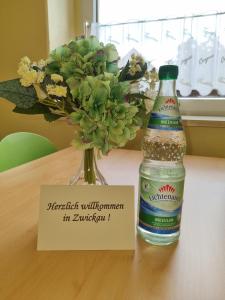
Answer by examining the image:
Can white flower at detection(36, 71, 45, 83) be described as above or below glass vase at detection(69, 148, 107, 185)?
above

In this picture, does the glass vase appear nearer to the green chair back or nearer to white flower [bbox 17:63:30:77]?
white flower [bbox 17:63:30:77]

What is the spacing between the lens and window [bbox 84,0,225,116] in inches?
53.2

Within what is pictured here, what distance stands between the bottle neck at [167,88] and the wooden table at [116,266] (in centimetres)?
28

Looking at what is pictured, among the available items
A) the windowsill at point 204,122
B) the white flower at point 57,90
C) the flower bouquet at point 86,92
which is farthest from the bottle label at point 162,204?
the windowsill at point 204,122

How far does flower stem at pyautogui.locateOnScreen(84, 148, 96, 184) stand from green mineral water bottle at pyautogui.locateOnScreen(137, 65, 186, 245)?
104mm

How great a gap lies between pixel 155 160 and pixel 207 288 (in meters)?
0.25

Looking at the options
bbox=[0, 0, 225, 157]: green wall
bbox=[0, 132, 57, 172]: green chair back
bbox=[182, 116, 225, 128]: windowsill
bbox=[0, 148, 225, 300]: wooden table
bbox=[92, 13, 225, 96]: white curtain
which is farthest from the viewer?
bbox=[0, 0, 225, 157]: green wall

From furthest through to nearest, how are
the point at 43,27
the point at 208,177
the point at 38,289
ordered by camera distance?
the point at 43,27
the point at 208,177
the point at 38,289

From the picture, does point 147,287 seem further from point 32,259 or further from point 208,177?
point 208,177

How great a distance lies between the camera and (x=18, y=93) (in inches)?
18.8

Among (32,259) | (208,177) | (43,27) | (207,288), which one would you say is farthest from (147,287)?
(43,27)

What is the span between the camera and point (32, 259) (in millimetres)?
428

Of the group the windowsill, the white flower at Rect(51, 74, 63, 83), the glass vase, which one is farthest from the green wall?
the white flower at Rect(51, 74, 63, 83)

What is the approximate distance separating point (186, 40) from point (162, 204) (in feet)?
3.98
